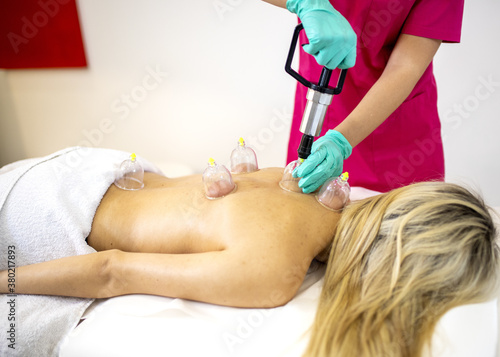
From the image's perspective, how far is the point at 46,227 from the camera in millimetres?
1073

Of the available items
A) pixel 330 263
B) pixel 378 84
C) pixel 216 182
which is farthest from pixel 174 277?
pixel 378 84

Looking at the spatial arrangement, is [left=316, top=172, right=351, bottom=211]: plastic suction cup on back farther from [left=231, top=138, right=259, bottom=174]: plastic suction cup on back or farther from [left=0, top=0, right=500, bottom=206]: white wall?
[left=0, top=0, right=500, bottom=206]: white wall

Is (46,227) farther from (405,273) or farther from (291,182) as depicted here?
(405,273)

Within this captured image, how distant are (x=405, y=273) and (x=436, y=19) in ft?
2.93

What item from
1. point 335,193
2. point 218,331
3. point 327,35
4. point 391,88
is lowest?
point 218,331

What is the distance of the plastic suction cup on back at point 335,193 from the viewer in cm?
109

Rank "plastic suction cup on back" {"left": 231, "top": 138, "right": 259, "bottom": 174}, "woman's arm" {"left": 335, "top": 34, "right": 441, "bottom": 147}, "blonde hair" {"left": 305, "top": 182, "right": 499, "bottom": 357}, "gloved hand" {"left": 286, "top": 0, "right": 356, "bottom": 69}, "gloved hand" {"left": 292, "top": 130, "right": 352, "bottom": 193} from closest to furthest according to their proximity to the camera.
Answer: "blonde hair" {"left": 305, "top": 182, "right": 499, "bottom": 357} → "gloved hand" {"left": 286, "top": 0, "right": 356, "bottom": 69} → "gloved hand" {"left": 292, "top": 130, "right": 352, "bottom": 193} → "woman's arm" {"left": 335, "top": 34, "right": 441, "bottom": 147} → "plastic suction cup on back" {"left": 231, "top": 138, "right": 259, "bottom": 174}

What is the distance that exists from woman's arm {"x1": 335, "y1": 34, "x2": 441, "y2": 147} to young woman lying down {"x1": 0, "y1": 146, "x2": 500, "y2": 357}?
0.29m

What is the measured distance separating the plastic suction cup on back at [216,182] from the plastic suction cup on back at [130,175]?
0.31 m

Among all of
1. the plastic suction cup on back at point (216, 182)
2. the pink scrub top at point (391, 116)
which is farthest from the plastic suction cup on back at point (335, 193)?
the pink scrub top at point (391, 116)

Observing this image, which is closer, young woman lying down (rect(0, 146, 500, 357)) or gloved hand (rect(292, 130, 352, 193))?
young woman lying down (rect(0, 146, 500, 357))

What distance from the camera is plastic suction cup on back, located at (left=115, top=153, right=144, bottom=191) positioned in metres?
1.26

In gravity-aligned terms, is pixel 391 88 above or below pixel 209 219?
above

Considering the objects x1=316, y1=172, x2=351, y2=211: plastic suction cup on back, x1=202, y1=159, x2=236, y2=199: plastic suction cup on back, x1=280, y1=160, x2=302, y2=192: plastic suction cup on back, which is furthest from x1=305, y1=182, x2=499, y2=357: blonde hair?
x1=202, y1=159, x2=236, y2=199: plastic suction cup on back
